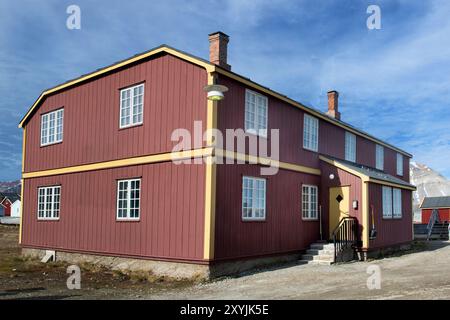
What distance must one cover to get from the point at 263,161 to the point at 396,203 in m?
8.74

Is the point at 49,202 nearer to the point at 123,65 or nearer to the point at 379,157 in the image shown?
the point at 123,65

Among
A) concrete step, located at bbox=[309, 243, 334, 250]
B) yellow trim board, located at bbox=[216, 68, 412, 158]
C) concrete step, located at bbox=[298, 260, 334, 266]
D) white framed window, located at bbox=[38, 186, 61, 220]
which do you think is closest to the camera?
yellow trim board, located at bbox=[216, 68, 412, 158]

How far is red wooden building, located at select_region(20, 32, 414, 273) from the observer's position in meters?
13.9

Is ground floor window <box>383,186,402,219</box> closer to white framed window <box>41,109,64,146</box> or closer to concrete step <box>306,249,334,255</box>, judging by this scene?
concrete step <box>306,249,334,255</box>

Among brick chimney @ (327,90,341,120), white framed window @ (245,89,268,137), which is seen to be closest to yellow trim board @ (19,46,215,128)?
white framed window @ (245,89,268,137)

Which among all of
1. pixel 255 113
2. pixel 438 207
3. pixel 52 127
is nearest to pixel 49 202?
pixel 52 127

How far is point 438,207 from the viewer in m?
49.3

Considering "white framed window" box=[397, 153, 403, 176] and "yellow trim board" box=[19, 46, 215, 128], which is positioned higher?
"yellow trim board" box=[19, 46, 215, 128]

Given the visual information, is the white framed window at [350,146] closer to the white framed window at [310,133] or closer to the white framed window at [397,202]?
the white framed window at [397,202]

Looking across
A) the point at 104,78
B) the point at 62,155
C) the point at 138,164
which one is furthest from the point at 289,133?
the point at 62,155

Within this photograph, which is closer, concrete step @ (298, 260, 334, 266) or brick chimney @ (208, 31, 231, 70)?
brick chimney @ (208, 31, 231, 70)

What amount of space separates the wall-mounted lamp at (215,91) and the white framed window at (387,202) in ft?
32.7

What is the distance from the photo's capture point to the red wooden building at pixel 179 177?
13.9 metres

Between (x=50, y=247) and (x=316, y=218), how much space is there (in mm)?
10585
